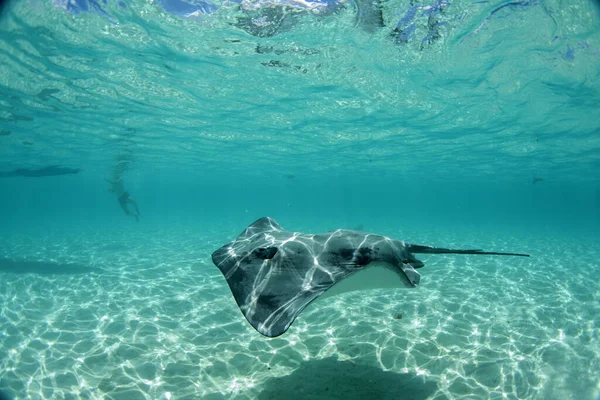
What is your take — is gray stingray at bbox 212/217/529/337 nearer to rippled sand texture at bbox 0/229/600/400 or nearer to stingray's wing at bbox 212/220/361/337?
stingray's wing at bbox 212/220/361/337

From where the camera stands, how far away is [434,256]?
15906mm

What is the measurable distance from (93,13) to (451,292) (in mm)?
15247

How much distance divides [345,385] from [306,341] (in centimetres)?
169

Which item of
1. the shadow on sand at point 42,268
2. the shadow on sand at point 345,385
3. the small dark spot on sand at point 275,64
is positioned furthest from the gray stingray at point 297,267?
the shadow on sand at point 42,268

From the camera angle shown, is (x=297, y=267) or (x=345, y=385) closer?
(x=297, y=267)

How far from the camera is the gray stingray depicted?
12.0 feet

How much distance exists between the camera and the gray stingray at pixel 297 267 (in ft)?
12.0

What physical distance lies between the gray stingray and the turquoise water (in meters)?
2.22

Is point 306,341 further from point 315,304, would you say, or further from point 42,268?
point 42,268

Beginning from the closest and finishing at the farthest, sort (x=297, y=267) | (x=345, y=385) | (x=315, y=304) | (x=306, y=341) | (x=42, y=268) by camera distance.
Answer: (x=297, y=267) < (x=345, y=385) < (x=306, y=341) < (x=315, y=304) < (x=42, y=268)

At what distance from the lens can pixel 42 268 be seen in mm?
13320

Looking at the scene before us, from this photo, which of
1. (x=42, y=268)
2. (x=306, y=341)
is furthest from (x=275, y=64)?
(x=42, y=268)

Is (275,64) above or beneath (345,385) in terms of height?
above

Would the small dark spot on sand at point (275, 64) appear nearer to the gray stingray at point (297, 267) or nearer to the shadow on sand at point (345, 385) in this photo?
the gray stingray at point (297, 267)
